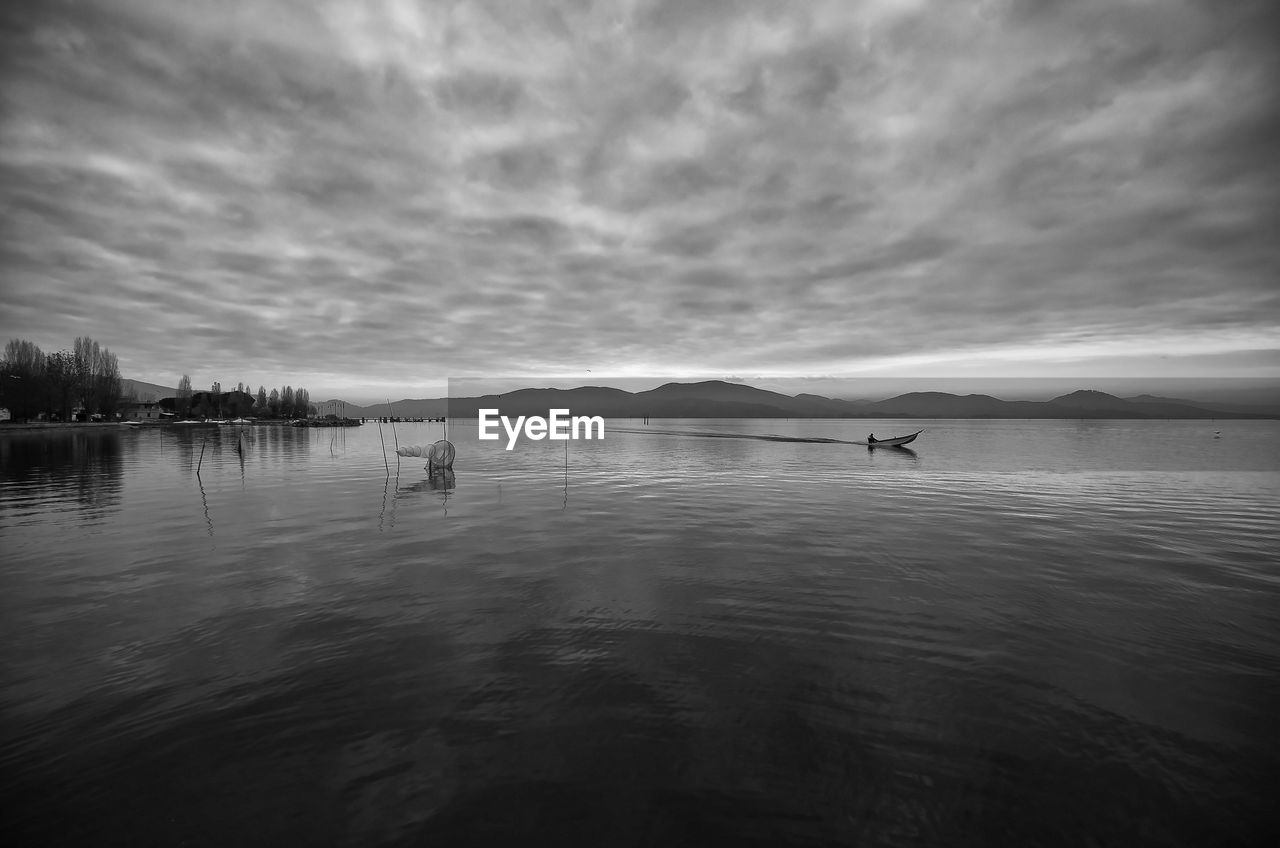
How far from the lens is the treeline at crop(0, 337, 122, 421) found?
12594 cm

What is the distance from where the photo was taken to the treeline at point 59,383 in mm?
125938

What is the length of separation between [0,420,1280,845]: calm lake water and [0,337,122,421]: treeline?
166m

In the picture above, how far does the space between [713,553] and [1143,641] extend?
1174 cm

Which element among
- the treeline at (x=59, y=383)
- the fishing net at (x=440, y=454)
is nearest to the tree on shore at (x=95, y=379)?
the treeline at (x=59, y=383)

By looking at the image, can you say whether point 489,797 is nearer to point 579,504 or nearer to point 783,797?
point 783,797

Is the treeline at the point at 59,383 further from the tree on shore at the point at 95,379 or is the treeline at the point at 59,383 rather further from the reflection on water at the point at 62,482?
the reflection on water at the point at 62,482

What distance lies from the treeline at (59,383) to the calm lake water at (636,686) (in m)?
166

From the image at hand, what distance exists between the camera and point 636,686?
375 inches

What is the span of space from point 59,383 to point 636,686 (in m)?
203

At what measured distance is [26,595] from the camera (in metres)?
14.1

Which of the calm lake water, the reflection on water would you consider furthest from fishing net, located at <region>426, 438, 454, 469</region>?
the calm lake water

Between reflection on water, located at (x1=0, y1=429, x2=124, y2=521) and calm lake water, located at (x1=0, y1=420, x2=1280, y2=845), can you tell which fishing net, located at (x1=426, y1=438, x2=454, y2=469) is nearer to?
reflection on water, located at (x1=0, y1=429, x2=124, y2=521)

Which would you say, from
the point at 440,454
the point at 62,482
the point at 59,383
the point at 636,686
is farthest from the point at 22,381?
the point at 636,686

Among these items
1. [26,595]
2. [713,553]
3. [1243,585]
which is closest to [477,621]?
[713,553]
